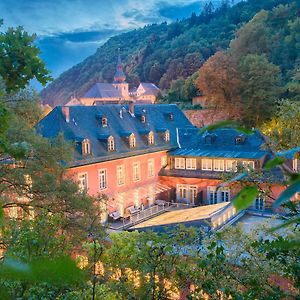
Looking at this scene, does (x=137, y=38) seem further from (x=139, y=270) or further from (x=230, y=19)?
(x=139, y=270)

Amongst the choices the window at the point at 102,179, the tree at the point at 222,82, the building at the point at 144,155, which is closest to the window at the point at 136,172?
the building at the point at 144,155

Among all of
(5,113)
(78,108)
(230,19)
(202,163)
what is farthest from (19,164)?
(230,19)

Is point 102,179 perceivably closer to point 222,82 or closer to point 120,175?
point 120,175

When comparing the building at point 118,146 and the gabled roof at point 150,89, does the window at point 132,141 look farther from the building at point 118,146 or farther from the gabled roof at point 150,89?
the gabled roof at point 150,89

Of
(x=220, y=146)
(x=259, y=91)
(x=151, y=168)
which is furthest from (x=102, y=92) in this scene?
(x=220, y=146)

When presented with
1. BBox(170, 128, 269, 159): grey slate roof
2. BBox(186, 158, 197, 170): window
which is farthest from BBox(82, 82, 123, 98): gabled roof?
BBox(186, 158, 197, 170): window

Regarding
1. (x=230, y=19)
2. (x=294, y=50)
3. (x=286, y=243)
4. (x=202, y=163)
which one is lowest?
(x=202, y=163)
